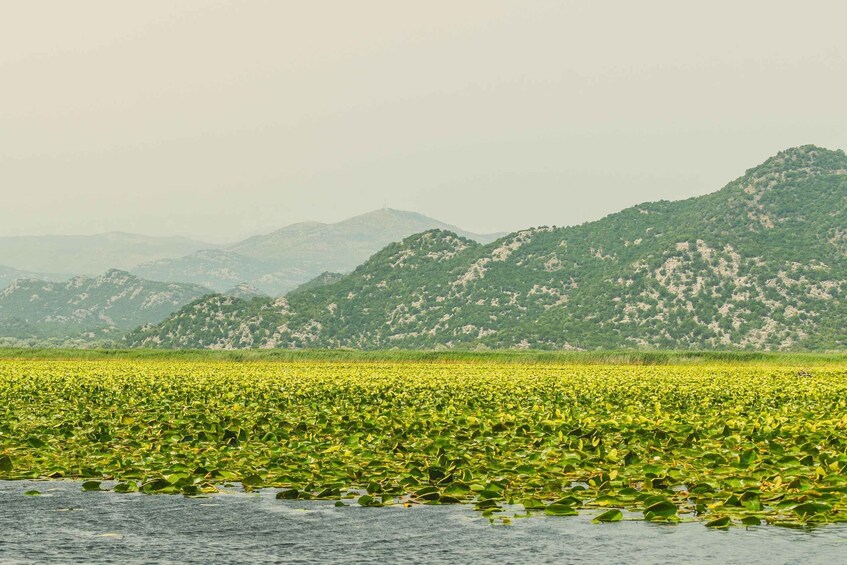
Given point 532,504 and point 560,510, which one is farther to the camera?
point 532,504

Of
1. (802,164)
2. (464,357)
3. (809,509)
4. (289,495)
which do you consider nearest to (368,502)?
(289,495)

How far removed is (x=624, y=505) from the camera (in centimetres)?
1407

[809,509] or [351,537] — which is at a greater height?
[809,509]

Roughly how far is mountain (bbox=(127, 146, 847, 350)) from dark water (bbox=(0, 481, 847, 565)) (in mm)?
133957

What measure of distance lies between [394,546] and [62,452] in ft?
35.3

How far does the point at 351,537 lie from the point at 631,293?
152410 millimetres

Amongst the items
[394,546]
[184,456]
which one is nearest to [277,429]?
[184,456]

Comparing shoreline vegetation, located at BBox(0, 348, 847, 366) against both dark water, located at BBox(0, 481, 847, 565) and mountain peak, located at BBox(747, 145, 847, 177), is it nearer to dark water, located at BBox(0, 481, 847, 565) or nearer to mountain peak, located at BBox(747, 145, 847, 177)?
dark water, located at BBox(0, 481, 847, 565)

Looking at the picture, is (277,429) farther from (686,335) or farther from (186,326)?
(186,326)

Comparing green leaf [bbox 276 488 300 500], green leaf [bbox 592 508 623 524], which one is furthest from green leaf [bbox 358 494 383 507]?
green leaf [bbox 592 508 623 524]

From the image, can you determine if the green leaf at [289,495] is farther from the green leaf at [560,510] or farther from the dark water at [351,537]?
the green leaf at [560,510]

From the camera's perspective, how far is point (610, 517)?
43.2ft

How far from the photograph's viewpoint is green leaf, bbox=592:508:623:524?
518 inches

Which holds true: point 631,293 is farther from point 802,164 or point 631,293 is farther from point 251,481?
point 251,481
